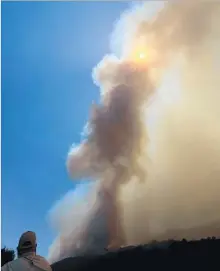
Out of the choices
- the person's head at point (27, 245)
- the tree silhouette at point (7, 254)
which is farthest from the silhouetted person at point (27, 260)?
the tree silhouette at point (7, 254)

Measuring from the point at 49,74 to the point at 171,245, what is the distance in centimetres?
106

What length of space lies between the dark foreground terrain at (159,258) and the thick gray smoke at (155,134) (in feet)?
0.14

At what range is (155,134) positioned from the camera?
7.73ft

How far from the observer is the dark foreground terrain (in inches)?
84.7

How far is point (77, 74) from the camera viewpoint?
7.87 feet

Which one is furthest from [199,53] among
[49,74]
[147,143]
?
[49,74]

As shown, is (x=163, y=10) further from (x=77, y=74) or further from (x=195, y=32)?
(x=77, y=74)

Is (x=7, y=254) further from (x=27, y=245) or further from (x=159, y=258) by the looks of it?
(x=159, y=258)

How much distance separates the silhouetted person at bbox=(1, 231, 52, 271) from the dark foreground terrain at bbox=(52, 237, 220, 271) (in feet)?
1.43

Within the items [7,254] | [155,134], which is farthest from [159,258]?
[7,254]

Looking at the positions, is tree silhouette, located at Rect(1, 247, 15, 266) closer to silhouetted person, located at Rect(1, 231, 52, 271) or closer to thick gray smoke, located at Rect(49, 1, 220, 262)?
thick gray smoke, located at Rect(49, 1, 220, 262)

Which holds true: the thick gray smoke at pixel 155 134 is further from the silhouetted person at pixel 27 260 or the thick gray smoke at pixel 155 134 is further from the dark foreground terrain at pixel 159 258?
the silhouetted person at pixel 27 260

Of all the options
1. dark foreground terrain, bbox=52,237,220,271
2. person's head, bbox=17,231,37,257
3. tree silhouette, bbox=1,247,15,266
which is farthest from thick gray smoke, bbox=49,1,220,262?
person's head, bbox=17,231,37,257

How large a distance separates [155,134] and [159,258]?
61 centimetres
